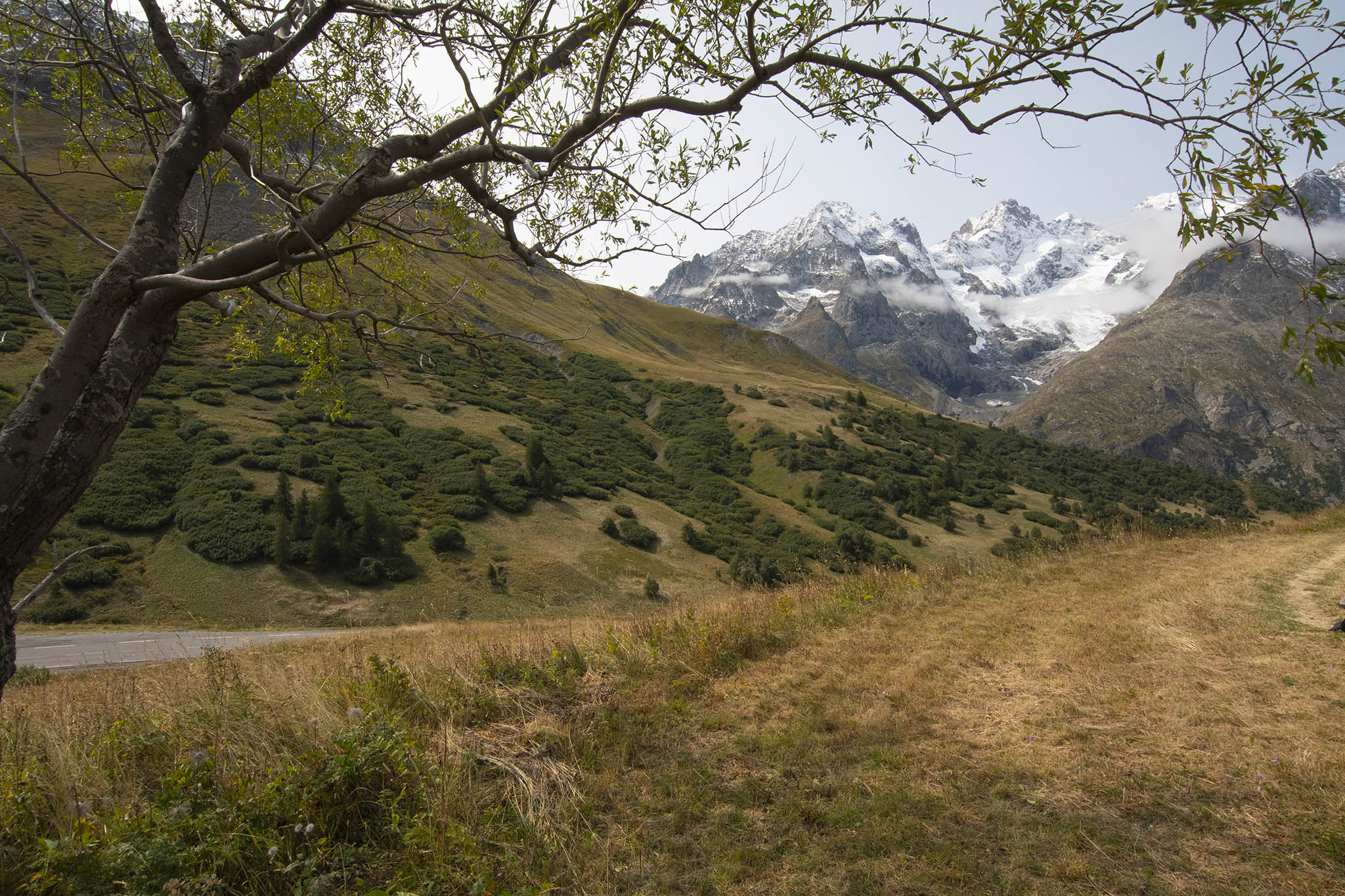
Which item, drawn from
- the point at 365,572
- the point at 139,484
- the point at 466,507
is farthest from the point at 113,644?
the point at 466,507

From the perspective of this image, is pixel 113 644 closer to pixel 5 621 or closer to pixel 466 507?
pixel 466 507

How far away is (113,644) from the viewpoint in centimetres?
1897

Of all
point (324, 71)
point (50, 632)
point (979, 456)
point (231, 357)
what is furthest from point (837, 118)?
point (979, 456)

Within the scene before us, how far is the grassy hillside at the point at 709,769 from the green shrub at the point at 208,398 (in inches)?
1644

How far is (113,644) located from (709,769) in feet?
75.4

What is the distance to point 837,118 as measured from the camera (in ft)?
19.6

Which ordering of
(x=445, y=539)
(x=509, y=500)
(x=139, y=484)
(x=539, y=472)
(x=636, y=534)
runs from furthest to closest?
(x=539, y=472) → (x=636, y=534) → (x=509, y=500) → (x=445, y=539) → (x=139, y=484)

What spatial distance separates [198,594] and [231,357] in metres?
24.5

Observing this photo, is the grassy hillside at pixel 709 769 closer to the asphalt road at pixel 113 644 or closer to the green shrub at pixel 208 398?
the asphalt road at pixel 113 644

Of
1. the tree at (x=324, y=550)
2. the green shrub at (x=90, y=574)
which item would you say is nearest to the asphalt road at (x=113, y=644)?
the green shrub at (x=90, y=574)

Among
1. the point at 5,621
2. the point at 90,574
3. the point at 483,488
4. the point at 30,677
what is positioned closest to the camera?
the point at 5,621

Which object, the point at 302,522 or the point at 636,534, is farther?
the point at 636,534

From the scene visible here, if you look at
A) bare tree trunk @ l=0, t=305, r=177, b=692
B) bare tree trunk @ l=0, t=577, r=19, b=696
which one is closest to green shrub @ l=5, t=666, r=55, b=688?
bare tree trunk @ l=0, t=577, r=19, b=696

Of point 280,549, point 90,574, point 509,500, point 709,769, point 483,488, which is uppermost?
point 709,769
